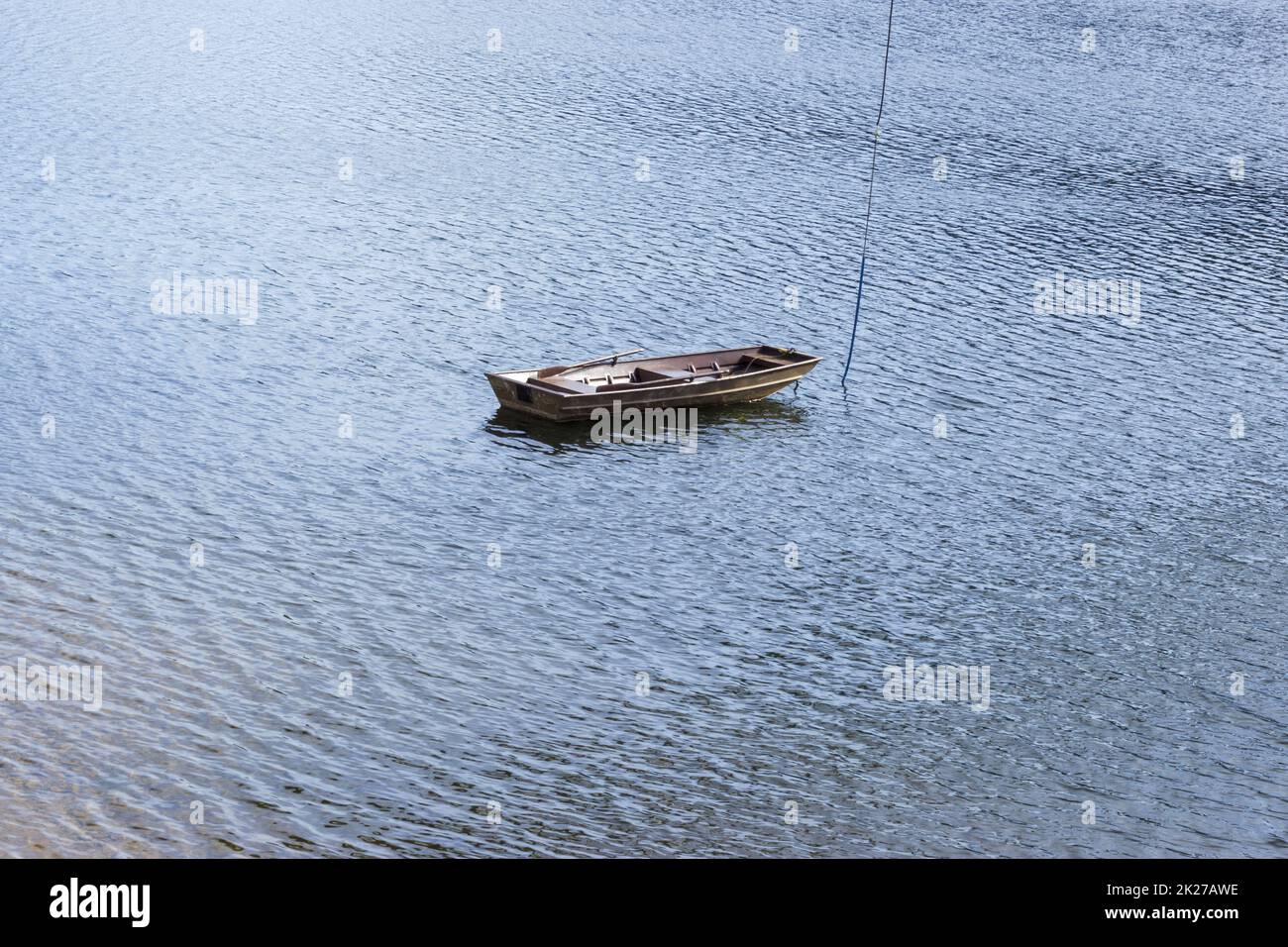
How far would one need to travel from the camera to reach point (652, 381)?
1576 inches

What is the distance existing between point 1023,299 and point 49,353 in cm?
3141

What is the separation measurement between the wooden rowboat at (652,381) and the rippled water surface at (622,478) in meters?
0.72

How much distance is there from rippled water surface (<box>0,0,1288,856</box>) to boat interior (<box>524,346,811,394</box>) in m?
1.29

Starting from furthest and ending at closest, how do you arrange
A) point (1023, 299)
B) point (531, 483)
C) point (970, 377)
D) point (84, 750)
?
point (1023, 299) → point (970, 377) → point (531, 483) → point (84, 750)

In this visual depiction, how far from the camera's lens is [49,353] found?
39781 millimetres

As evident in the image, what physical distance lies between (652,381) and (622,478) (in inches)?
190

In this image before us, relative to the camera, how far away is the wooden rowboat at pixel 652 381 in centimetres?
3816

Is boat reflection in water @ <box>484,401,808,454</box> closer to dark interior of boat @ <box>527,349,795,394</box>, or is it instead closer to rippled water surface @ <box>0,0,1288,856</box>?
rippled water surface @ <box>0,0,1288,856</box>

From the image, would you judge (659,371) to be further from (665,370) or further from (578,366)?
(578,366)

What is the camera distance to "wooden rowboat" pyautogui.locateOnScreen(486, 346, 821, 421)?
38.2 metres

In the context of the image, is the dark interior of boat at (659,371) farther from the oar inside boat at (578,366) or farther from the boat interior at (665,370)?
the oar inside boat at (578,366)

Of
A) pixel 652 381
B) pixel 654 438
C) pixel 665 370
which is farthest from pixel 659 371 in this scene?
pixel 654 438
